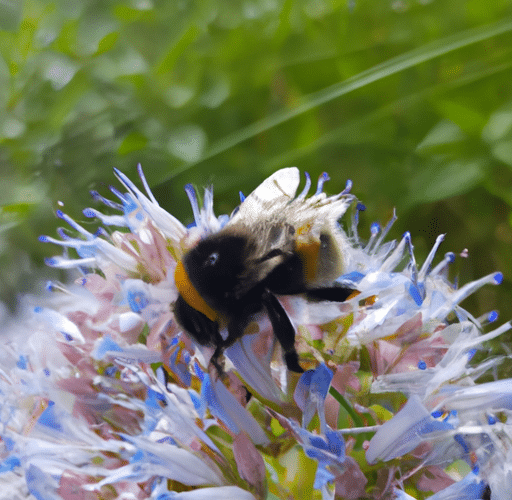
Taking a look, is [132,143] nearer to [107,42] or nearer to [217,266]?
[107,42]

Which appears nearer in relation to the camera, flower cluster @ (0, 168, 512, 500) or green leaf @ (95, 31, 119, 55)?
flower cluster @ (0, 168, 512, 500)

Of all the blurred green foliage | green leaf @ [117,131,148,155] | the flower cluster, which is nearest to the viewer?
the flower cluster

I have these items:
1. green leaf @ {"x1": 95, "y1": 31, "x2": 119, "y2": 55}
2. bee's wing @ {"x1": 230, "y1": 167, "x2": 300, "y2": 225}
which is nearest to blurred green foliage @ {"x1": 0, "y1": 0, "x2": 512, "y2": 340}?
green leaf @ {"x1": 95, "y1": 31, "x2": 119, "y2": 55}

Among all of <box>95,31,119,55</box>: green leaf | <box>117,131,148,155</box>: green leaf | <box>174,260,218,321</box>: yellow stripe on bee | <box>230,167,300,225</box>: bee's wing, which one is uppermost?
<box>95,31,119,55</box>: green leaf

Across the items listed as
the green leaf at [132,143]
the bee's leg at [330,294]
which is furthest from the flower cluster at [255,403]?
the green leaf at [132,143]

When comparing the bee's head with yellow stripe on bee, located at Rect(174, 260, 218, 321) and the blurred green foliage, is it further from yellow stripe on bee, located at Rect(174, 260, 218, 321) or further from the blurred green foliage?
the blurred green foliage

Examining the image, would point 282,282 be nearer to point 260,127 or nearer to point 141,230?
point 141,230

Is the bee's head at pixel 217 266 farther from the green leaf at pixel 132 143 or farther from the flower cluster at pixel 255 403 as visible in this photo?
the green leaf at pixel 132 143

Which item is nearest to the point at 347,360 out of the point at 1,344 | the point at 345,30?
the point at 1,344

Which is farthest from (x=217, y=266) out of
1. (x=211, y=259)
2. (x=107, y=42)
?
(x=107, y=42)
